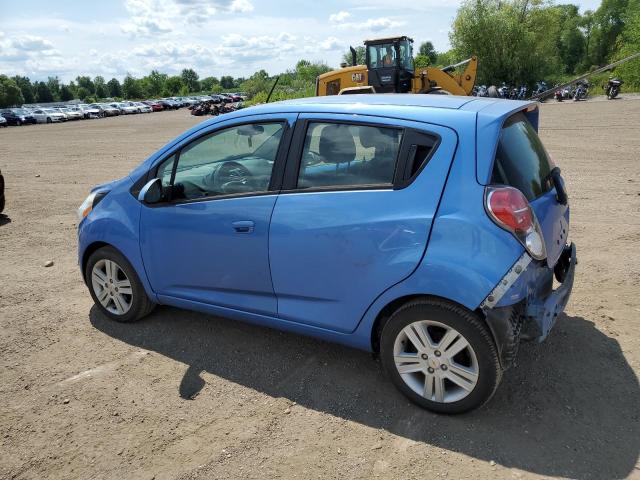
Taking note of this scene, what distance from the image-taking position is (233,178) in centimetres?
359

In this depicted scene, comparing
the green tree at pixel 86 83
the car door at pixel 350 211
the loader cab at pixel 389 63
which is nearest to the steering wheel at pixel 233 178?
the car door at pixel 350 211

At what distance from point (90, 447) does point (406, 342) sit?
1859 millimetres

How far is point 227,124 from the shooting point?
3.60m

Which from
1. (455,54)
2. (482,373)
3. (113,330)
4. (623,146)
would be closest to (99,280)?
(113,330)

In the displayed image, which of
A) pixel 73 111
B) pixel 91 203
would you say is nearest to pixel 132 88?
pixel 73 111

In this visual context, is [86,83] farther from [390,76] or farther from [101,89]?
[390,76]

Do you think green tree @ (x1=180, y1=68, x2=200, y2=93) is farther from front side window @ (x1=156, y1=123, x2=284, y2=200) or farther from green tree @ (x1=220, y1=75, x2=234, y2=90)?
front side window @ (x1=156, y1=123, x2=284, y2=200)

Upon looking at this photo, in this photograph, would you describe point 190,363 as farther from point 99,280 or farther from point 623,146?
point 623,146

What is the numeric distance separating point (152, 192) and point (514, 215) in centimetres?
241

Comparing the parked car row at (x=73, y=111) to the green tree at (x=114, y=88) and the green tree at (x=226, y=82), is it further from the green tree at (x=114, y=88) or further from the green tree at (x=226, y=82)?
the green tree at (x=226, y=82)

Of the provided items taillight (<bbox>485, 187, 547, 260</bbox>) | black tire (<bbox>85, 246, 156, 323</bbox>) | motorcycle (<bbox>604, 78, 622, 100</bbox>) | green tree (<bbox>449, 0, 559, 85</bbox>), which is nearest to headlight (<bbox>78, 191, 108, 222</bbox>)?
black tire (<bbox>85, 246, 156, 323</bbox>)

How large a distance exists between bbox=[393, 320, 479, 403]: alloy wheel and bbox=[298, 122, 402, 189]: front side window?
88 centimetres

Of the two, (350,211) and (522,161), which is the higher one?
(522,161)

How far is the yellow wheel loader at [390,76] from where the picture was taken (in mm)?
17938
